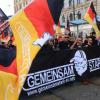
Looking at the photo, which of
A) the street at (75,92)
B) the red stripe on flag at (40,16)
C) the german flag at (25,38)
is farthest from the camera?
the street at (75,92)

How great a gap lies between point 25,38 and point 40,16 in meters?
0.61

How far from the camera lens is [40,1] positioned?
18.7 ft

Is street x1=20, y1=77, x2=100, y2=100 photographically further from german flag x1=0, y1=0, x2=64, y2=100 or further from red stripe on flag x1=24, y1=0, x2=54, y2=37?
red stripe on flag x1=24, y1=0, x2=54, y2=37

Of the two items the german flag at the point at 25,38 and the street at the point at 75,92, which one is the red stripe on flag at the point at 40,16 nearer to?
the german flag at the point at 25,38

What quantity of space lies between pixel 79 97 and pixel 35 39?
2.62 meters

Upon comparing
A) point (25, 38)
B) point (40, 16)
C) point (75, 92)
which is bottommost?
point (75, 92)

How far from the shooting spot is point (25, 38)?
5.16 m

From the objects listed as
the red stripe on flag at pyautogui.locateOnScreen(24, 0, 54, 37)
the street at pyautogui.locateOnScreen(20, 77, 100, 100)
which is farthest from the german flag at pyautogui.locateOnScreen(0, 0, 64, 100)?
the street at pyautogui.locateOnScreen(20, 77, 100, 100)

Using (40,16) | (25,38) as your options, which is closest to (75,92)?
(40,16)

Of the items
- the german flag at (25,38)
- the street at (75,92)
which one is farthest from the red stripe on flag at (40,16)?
the street at (75,92)

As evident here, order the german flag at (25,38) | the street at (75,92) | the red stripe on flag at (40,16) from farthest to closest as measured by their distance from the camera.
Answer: the street at (75,92), the red stripe on flag at (40,16), the german flag at (25,38)

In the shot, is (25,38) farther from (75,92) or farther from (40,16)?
(75,92)

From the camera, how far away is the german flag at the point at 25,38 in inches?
199

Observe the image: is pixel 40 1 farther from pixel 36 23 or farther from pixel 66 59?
pixel 66 59
